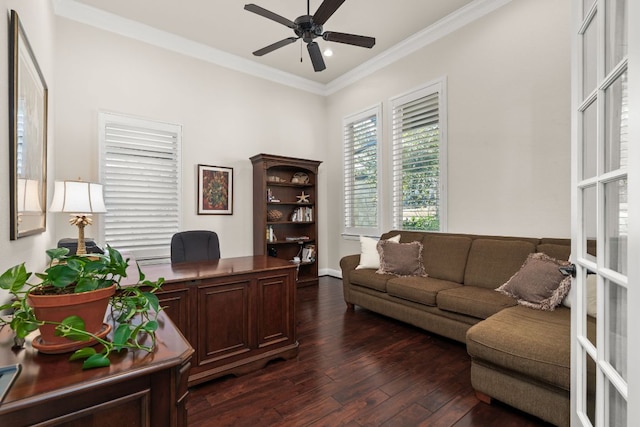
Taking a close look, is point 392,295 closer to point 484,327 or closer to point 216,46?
point 484,327

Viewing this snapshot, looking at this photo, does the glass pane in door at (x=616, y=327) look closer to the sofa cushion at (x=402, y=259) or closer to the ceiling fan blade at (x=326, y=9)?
the sofa cushion at (x=402, y=259)

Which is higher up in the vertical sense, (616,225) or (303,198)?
(303,198)

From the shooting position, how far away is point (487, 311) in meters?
2.46

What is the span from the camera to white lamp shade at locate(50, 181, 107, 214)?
2199mm

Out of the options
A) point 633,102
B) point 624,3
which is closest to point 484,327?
point 633,102

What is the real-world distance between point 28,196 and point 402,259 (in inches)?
125

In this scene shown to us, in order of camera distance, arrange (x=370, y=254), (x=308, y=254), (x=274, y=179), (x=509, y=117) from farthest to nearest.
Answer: (x=308, y=254)
(x=274, y=179)
(x=370, y=254)
(x=509, y=117)

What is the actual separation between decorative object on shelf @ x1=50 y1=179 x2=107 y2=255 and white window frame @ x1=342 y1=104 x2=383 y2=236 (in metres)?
3.52

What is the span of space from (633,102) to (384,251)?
2883mm

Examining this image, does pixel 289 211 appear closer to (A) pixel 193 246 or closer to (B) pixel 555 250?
(A) pixel 193 246

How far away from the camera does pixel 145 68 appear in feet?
12.8

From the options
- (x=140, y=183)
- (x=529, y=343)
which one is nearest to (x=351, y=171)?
(x=140, y=183)

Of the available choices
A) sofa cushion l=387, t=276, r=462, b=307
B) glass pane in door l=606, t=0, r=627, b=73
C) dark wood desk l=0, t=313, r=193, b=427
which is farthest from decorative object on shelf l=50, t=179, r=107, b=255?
glass pane in door l=606, t=0, r=627, b=73

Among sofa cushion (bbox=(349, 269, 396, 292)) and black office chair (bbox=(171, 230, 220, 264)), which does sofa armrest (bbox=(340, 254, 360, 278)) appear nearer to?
sofa cushion (bbox=(349, 269, 396, 292))
